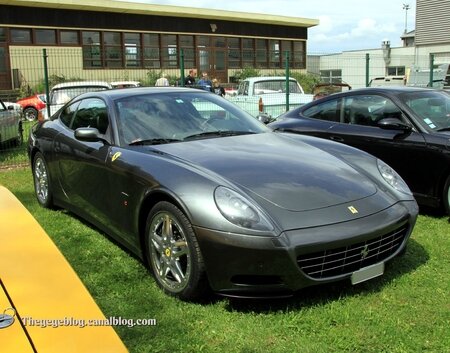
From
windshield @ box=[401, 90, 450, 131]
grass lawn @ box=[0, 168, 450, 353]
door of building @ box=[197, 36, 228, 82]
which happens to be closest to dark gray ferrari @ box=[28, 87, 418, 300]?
grass lawn @ box=[0, 168, 450, 353]

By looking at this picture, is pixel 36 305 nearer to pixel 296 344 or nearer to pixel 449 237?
pixel 296 344

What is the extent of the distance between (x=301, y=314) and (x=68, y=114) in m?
3.45

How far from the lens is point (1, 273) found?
1923mm

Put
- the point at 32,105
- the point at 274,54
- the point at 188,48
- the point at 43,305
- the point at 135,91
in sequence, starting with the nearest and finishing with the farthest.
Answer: the point at 43,305 < the point at 135,91 < the point at 32,105 < the point at 188,48 < the point at 274,54

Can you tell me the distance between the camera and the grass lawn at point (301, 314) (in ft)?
9.70

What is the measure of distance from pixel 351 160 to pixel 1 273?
2970mm

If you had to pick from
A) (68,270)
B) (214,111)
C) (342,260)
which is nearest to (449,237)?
(342,260)

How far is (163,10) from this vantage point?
31.4m

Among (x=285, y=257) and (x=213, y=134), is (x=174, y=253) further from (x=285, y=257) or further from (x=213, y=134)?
(x=213, y=134)

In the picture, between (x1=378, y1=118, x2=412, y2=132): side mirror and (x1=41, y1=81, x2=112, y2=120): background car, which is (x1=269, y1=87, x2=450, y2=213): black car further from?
(x1=41, y1=81, x2=112, y2=120): background car

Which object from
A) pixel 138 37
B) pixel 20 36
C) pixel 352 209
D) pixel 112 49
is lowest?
pixel 352 209

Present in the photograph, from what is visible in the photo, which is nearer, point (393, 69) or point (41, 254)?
point (41, 254)

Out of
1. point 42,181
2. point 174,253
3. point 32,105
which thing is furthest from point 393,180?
point 32,105

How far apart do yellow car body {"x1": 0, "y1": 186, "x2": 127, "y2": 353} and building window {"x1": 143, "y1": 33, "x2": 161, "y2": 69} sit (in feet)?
95.8
